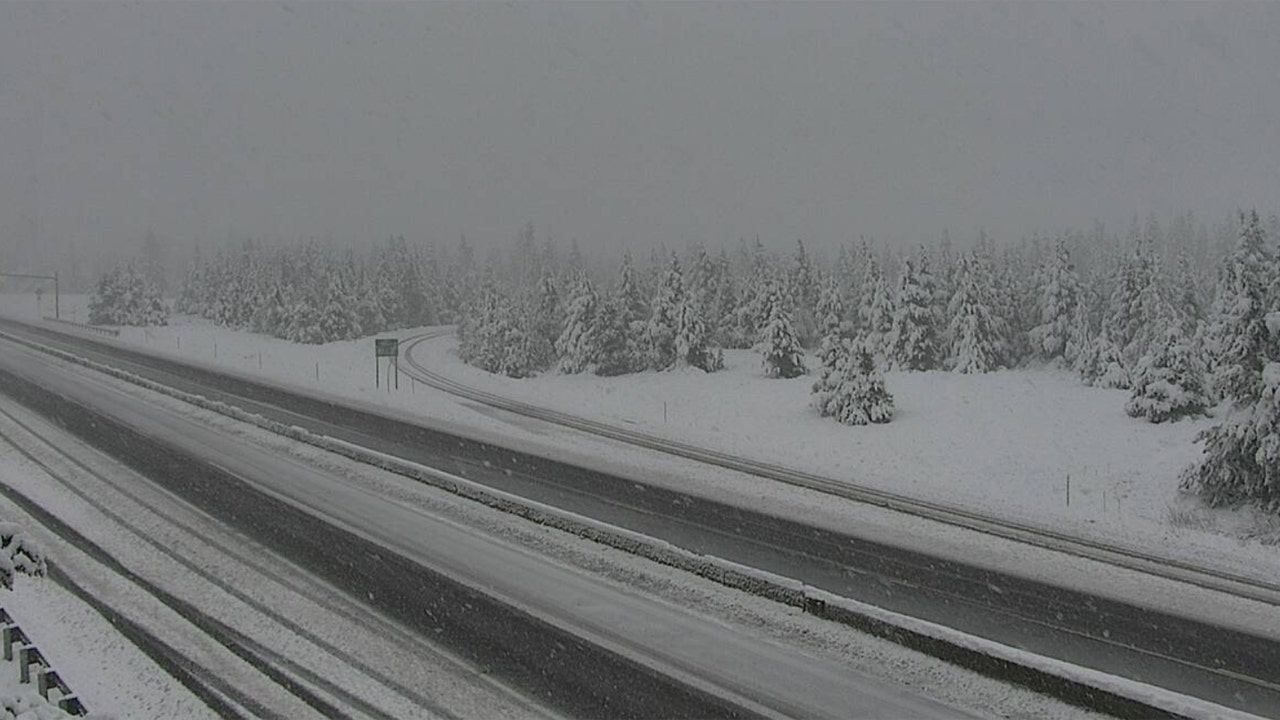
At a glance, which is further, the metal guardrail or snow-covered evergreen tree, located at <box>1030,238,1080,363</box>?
snow-covered evergreen tree, located at <box>1030,238,1080,363</box>

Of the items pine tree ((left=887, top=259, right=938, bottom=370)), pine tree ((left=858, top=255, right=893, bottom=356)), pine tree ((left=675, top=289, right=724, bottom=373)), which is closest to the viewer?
pine tree ((left=887, top=259, right=938, bottom=370))

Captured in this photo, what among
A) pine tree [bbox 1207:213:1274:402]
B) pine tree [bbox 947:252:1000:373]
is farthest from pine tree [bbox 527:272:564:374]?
pine tree [bbox 1207:213:1274:402]

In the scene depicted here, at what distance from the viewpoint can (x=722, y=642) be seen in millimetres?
11672

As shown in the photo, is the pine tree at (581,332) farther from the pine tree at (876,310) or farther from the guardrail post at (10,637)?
the guardrail post at (10,637)

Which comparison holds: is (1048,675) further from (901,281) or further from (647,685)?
(901,281)

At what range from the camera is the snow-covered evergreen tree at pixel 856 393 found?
34094mm

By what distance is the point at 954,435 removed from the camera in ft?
100

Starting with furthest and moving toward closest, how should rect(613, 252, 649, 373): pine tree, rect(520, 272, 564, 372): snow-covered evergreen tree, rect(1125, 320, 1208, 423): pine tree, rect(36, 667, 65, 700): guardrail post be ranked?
rect(520, 272, 564, 372): snow-covered evergreen tree → rect(613, 252, 649, 373): pine tree → rect(1125, 320, 1208, 423): pine tree → rect(36, 667, 65, 700): guardrail post

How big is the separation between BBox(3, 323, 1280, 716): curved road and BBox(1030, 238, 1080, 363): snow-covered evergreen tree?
45599 mm

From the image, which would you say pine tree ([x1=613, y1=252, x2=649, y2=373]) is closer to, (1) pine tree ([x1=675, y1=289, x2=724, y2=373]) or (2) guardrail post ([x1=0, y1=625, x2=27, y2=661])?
(1) pine tree ([x1=675, y1=289, x2=724, y2=373])

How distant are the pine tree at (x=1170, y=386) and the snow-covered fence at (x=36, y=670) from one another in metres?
34.4

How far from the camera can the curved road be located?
36.8ft

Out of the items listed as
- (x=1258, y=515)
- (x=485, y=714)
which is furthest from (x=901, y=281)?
(x=485, y=714)

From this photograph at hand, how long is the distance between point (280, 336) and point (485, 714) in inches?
3250
